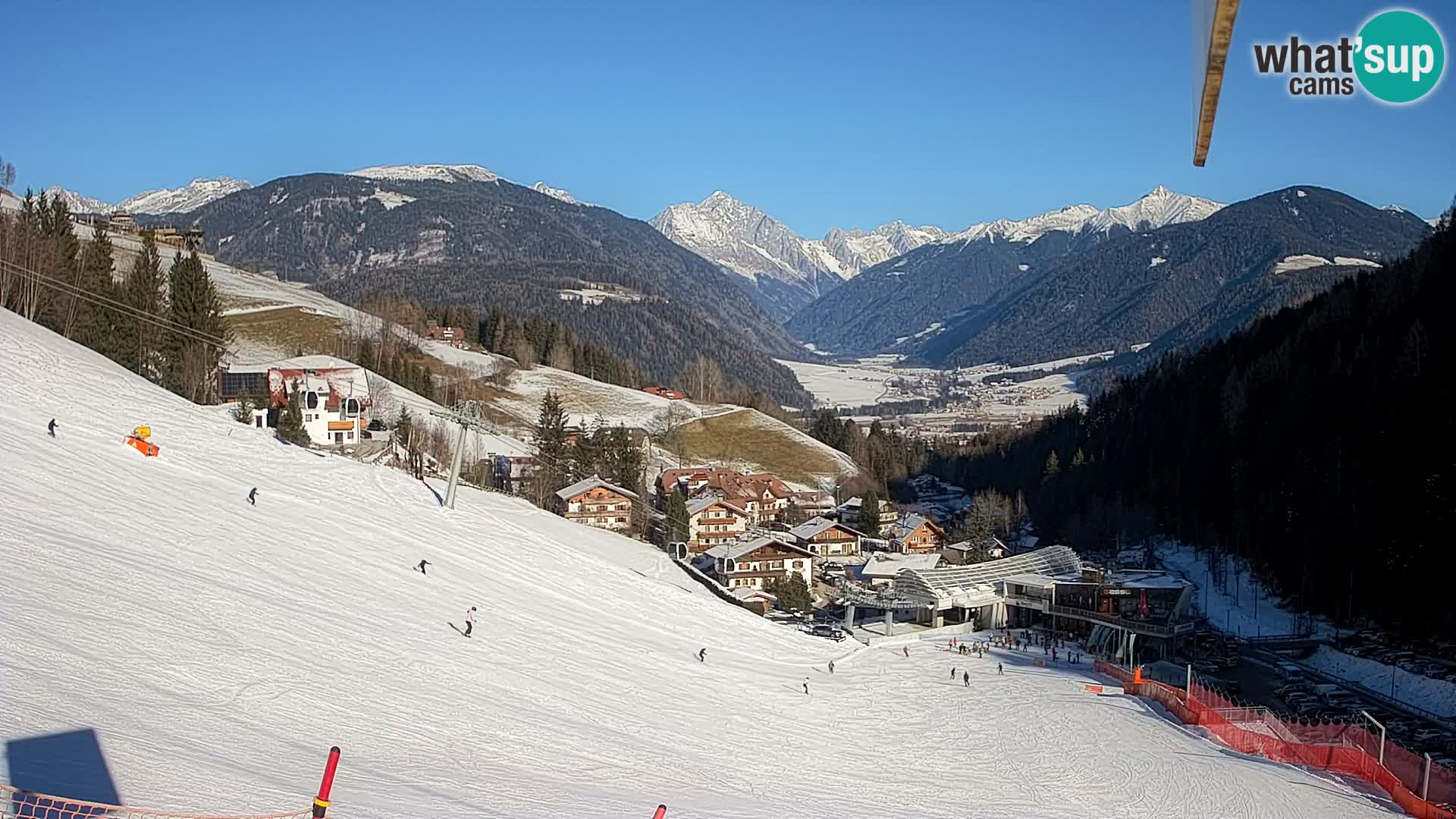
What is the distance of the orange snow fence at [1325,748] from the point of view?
2059cm

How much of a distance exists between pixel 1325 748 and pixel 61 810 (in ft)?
77.4

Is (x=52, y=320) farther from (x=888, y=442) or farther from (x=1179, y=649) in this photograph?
(x=888, y=442)

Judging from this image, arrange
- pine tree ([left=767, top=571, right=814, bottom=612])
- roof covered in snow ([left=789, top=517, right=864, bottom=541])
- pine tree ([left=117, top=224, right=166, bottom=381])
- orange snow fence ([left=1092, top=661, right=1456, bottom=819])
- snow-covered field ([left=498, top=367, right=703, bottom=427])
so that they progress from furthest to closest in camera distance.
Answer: snow-covered field ([left=498, top=367, right=703, bottom=427]), roof covered in snow ([left=789, top=517, right=864, bottom=541]), pine tree ([left=767, top=571, right=814, bottom=612]), pine tree ([left=117, top=224, right=166, bottom=381]), orange snow fence ([left=1092, top=661, right=1456, bottom=819])

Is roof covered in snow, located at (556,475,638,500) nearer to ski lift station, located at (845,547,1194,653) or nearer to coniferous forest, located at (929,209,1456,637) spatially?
ski lift station, located at (845,547,1194,653)

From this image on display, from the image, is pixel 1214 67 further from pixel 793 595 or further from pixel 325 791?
pixel 793 595

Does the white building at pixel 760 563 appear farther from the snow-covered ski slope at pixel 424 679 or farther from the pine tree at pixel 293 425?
the pine tree at pixel 293 425

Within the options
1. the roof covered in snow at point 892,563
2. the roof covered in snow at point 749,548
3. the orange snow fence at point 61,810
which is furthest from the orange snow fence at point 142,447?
the roof covered in snow at point 892,563

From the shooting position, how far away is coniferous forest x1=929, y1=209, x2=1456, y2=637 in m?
48.8

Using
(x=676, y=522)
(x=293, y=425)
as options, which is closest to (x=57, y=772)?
(x=293, y=425)

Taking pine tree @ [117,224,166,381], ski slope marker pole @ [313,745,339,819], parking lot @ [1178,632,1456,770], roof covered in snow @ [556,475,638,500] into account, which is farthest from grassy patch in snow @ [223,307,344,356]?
ski slope marker pole @ [313,745,339,819]

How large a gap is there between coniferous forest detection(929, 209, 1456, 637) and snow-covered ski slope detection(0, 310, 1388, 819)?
71.9 ft

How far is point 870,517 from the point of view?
7594 cm

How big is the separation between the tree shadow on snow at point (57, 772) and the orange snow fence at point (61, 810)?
0.04ft

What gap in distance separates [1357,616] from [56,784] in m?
51.3
